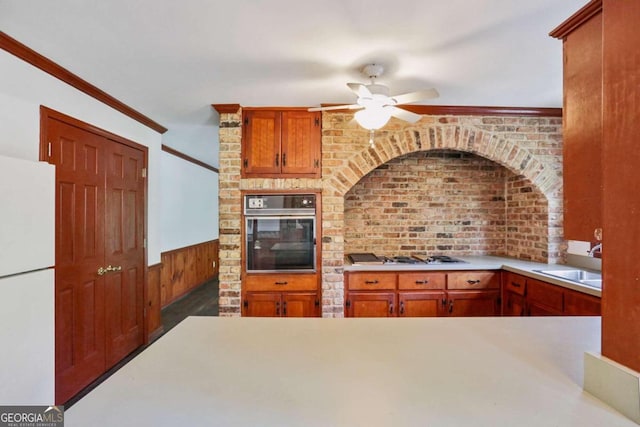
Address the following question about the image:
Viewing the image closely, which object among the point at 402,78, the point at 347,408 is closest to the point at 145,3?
the point at 402,78

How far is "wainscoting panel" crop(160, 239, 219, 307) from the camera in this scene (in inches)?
168

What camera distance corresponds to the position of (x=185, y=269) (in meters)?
4.93

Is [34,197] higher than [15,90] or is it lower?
lower

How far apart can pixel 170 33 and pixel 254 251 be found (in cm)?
180

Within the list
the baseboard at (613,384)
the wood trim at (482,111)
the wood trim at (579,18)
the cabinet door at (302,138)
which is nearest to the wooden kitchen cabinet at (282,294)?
the cabinet door at (302,138)

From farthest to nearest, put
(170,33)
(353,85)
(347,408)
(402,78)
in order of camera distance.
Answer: (402,78), (353,85), (170,33), (347,408)

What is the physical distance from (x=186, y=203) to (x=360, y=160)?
137 inches

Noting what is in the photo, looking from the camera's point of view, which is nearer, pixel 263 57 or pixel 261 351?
pixel 261 351

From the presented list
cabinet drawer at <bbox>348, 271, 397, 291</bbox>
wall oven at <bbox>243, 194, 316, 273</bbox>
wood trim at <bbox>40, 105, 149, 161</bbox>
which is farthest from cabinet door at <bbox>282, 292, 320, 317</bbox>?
wood trim at <bbox>40, 105, 149, 161</bbox>

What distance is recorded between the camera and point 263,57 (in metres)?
1.91

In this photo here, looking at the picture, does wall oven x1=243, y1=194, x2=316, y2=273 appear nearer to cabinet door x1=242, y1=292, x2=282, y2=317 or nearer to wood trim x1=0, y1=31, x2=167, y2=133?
cabinet door x1=242, y1=292, x2=282, y2=317

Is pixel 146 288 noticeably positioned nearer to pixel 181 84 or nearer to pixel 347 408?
pixel 181 84

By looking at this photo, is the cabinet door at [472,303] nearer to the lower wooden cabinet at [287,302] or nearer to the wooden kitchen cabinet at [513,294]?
the wooden kitchen cabinet at [513,294]

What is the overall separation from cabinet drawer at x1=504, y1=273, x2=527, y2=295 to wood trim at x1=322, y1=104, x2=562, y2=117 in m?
1.53
